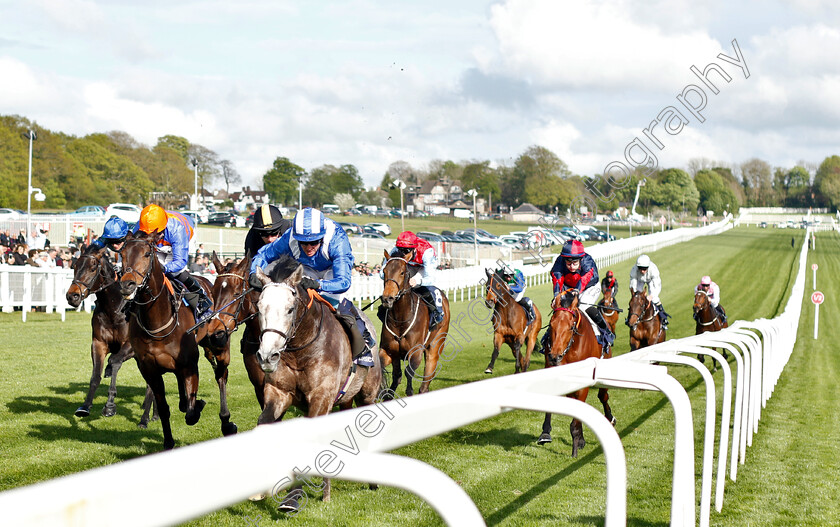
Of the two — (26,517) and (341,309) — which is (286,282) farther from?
(26,517)

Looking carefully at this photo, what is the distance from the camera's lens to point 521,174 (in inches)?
2292

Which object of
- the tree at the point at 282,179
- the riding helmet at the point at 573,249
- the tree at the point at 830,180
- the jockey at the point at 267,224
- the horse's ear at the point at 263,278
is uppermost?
the tree at the point at 830,180

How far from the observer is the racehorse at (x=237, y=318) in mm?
5395

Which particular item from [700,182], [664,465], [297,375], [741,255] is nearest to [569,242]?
[664,465]

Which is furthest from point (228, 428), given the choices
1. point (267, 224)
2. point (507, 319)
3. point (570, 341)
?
point (507, 319)

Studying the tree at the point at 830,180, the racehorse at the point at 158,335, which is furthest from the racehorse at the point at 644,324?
the tree at the point at 830,180

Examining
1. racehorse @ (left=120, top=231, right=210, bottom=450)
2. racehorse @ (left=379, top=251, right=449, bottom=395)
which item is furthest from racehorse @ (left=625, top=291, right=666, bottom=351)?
racehorse @ (left=120, top=231, right=210, bottom=450)

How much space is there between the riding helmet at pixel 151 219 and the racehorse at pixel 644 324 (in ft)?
27.8

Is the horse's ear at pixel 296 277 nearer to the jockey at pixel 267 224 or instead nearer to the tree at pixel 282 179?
the jockey at pixel 267 224

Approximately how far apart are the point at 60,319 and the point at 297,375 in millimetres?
12855

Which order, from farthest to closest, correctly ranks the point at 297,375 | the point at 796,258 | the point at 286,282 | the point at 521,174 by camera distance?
the point at 521,174, the point at 796,258, the point at 297,375, the point at 286,282

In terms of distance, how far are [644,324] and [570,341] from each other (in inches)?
241

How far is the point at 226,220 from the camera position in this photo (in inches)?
1882

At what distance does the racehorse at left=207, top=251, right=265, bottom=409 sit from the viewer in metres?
5.39
